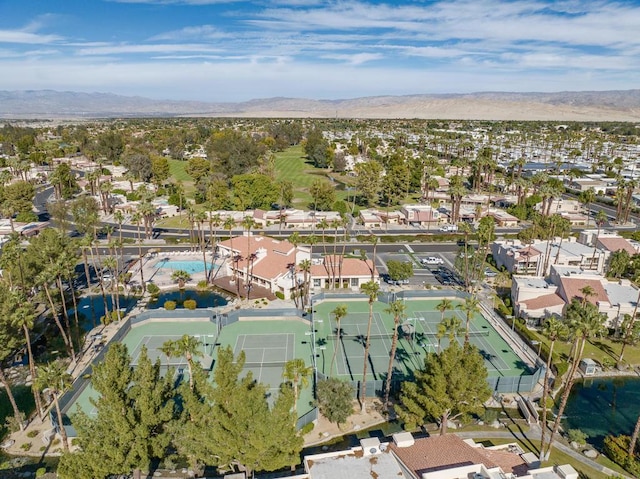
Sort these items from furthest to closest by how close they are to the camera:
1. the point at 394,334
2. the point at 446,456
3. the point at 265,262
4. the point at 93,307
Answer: the point at 265,262, the point at 93,307, the point at 394,334, the point at 446,456

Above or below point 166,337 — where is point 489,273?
above

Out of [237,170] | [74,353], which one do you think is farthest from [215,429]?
[237,170]

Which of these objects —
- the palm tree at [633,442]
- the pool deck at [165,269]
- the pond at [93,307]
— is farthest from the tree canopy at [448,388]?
the pool deck at [165,269]

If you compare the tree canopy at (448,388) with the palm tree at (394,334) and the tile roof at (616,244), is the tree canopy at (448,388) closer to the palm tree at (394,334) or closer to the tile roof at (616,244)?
the palm tree at (394,334)

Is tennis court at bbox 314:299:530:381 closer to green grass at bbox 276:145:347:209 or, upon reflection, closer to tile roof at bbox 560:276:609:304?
tile roof at bbox 560:276:609:304

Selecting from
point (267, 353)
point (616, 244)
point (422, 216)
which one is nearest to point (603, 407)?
point (267, 353)

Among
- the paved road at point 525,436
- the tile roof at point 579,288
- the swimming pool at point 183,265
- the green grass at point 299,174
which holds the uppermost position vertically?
the tile roof at point 579,288

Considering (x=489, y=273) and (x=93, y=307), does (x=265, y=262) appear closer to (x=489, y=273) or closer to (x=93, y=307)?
(x=93, y=307)
